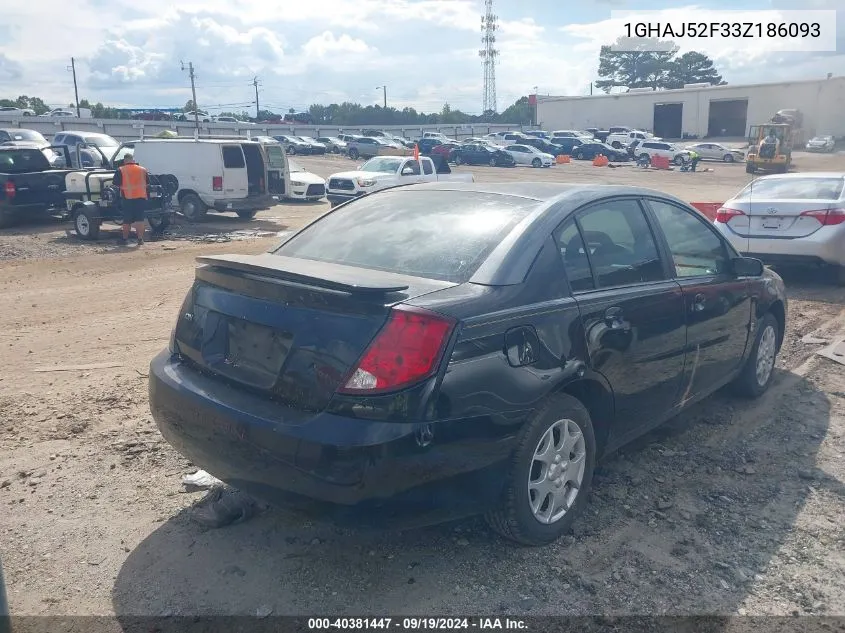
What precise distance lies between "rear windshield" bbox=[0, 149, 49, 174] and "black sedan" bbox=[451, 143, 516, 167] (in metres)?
34.2

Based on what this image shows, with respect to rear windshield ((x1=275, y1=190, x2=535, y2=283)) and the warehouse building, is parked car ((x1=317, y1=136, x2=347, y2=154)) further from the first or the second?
rear windshield ((x1=275, y1=190, x2=535, y2=283))

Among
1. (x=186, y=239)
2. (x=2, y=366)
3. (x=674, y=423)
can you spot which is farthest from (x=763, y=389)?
(x=186, y=239)

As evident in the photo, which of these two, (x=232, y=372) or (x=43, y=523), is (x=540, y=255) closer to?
(x=232, y=372)

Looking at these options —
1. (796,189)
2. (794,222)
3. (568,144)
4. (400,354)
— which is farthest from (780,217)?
(568,144)

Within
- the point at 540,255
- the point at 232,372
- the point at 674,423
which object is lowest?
the point at 674,423

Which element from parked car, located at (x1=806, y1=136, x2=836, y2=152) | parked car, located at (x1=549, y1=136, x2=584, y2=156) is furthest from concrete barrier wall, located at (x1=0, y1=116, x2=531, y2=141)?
parked car, located at (x1=806, y1=136, x2=836, y2=152)

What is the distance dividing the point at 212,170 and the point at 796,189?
40.4 feet

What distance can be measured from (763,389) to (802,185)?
537cm

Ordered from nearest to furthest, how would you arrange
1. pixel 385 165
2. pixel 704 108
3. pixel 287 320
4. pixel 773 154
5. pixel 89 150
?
1. pixel 287 320
2. pixel 385 165
3. pixel 89 150
4. pixel 773 154
5. pixel 704 108

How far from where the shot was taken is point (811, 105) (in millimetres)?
59281

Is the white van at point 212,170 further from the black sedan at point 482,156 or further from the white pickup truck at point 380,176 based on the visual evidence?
the black sedan at point 482,156

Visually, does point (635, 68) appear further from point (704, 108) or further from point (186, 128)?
point (186, 128)

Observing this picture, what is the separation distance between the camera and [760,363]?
5504mm

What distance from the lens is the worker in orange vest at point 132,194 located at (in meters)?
13.5
